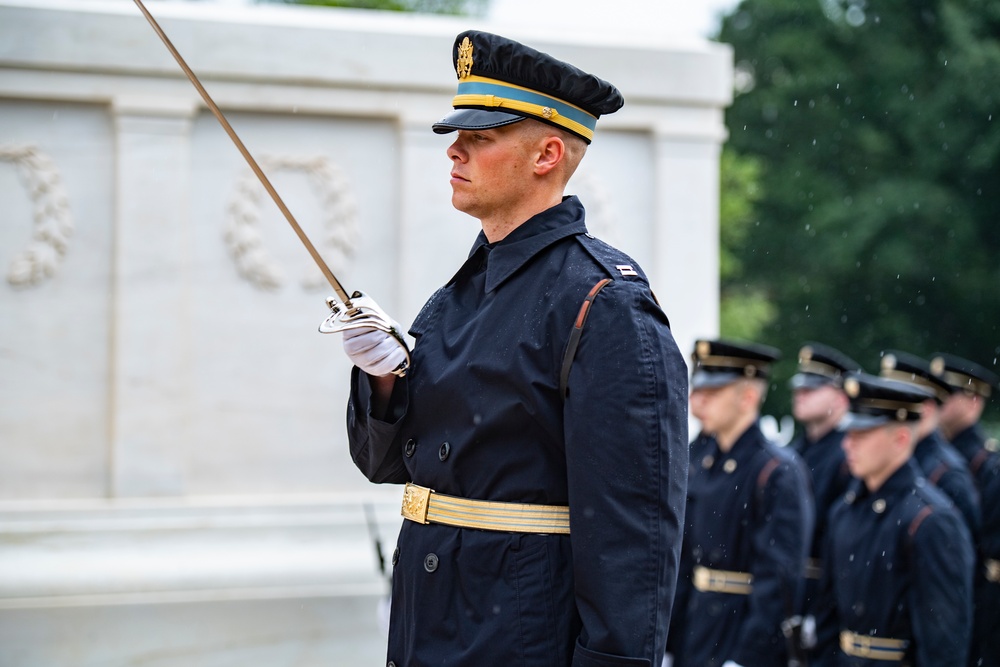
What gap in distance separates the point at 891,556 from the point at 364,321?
2851 mm

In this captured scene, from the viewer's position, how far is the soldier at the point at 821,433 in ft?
21.9

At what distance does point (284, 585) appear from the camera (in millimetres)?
5293

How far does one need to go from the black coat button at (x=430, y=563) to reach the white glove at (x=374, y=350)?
36cm

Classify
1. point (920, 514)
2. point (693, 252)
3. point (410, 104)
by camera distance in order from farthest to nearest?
point (693, 252)
point (410, 104)
point (920, 514)

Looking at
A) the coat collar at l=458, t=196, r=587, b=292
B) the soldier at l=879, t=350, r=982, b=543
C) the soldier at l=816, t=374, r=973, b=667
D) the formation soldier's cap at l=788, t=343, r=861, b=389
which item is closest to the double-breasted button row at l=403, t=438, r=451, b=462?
the coat collar at l=458, t=196, r=587, b=292

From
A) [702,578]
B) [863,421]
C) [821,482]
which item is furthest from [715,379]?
[821,482]

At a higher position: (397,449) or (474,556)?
(397,449)

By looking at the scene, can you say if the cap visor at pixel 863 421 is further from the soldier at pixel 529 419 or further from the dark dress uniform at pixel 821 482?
the soldier at pixel 529 419

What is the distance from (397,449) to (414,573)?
30 centimetres

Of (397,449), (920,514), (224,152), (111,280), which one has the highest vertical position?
(224,152)

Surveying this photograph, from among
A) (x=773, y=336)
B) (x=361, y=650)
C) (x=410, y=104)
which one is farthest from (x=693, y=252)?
(x=773, y=336)

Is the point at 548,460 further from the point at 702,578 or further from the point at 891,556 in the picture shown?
the point at 702,578

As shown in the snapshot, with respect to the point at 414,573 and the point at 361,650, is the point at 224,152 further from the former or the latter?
the point at 414,573

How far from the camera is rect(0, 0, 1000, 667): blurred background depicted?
522 centimetres
